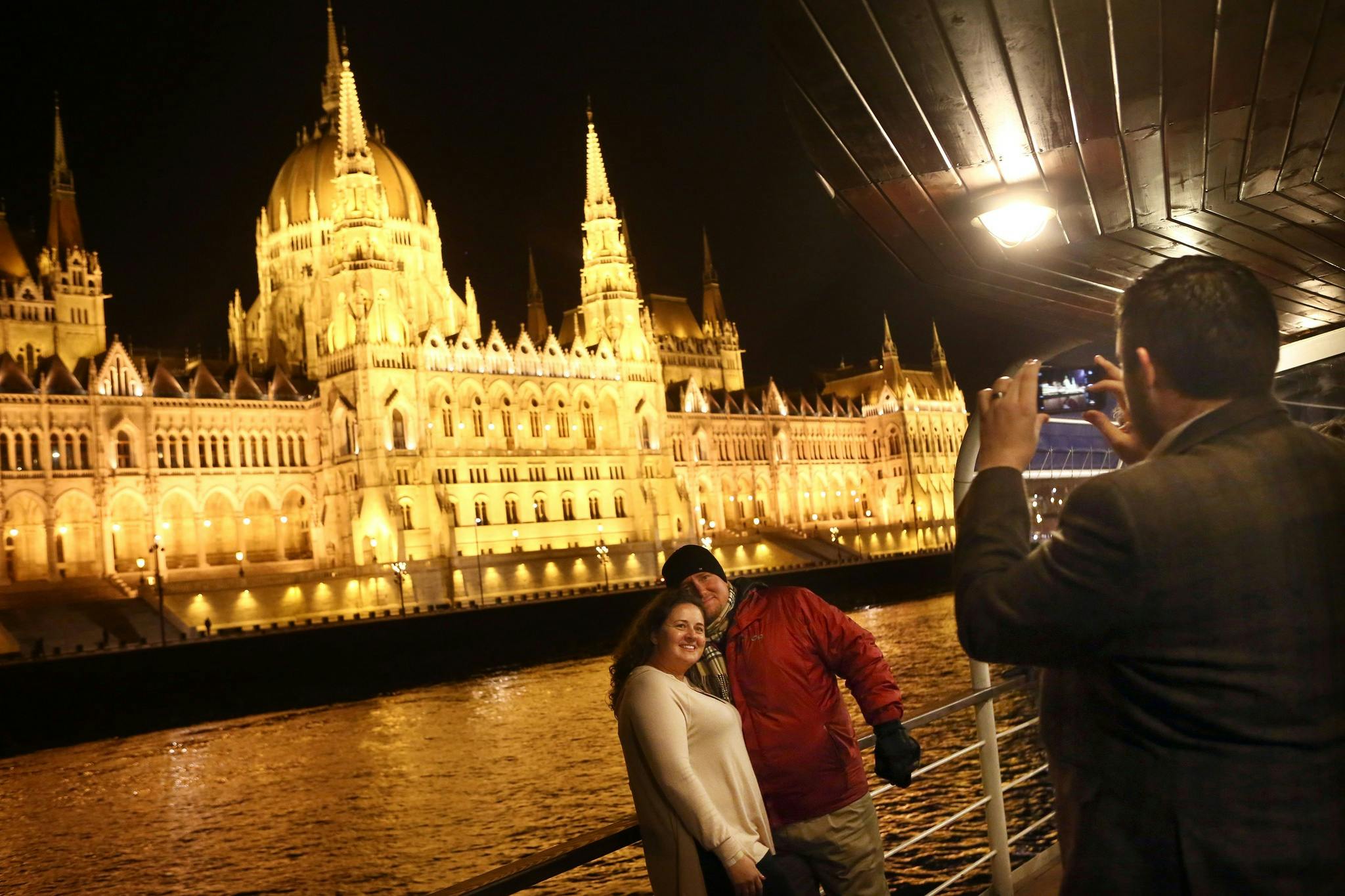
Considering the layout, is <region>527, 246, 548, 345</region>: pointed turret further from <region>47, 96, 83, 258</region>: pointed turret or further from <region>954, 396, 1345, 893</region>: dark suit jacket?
<region>954, 396, 1345, 893</region>: dark suit jacket

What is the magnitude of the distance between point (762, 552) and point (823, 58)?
2494 inches

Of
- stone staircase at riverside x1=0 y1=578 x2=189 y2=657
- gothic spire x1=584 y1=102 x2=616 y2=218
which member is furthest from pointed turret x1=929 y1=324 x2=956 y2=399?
stone staircase at riverside x1=0 y1=578 x2=189 y2=657

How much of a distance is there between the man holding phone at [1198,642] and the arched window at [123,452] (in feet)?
179

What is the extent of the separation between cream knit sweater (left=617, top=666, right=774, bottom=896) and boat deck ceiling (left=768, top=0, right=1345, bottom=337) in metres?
1.98

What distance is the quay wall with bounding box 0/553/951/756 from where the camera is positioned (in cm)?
3192

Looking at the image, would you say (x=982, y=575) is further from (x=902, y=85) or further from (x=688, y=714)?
(x=902, y=85)

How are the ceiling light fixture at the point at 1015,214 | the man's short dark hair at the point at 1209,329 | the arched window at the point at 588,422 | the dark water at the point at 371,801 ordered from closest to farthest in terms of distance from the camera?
the man's short dark hair at the point at 1209,329 < the ceiling light fixture at the point at 1015,214 < the dark water at the point at 371,801 < the arched window at the point at 588,422

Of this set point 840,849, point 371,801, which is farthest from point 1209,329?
point 371,801

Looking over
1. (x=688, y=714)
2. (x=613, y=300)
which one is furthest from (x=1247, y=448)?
(x=613, y=300)

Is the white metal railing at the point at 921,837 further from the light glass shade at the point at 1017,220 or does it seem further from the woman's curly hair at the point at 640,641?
the light glass shade at the point at 1017,220

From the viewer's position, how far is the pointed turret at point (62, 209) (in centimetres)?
5731

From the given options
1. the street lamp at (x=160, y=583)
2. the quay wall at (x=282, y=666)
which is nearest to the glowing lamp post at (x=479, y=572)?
the quay wall at (x=282, y=666)

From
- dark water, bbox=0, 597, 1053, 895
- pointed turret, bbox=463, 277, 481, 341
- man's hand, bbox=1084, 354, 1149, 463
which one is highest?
pointed turret, bbox=463, 277, 481, 341

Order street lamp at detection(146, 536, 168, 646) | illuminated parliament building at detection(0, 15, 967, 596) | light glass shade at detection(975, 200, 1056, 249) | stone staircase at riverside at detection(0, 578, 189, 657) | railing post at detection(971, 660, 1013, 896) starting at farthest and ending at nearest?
illuminated parliament building at detection(0, 15, 967, 596), stone staircase at riverside at detection(0, 578, 189, 657), street lamp at detection(146, 536, 168, 646), light glass shade at detection(975, 200, 1056, 249), railing post at detection(971, 660, 1013, 896)
